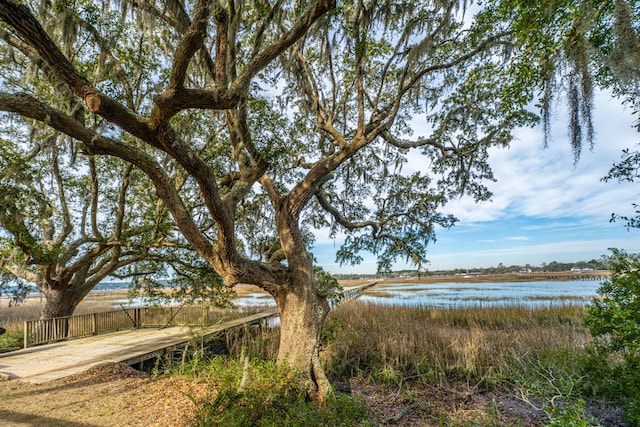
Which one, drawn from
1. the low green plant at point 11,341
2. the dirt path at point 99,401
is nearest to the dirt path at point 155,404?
the dirt path at point 99,401

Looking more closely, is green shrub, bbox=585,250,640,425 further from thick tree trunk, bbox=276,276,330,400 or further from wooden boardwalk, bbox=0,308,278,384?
wooden boardwalk, bbox=0,308,278,384

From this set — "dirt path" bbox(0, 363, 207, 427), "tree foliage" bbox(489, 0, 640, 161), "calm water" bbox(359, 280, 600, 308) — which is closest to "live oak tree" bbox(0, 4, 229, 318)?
"dirt path" bbox(0, 363, 207, 427)

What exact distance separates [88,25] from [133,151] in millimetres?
3606

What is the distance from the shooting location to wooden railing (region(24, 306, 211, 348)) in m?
8.71

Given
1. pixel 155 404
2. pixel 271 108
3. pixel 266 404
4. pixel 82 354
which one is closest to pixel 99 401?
pixel 155 404

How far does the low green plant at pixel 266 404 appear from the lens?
12.4 feet

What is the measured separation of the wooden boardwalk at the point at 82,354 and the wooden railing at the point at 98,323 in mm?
467

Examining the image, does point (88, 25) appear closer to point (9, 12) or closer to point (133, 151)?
point (133, 151)

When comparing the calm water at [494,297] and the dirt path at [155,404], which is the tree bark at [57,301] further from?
the calm water at [494,297]

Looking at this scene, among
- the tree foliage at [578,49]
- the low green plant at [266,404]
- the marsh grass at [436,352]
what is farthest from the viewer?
the marsh grass at [436,352]

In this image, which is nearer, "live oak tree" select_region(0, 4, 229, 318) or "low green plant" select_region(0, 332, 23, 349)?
"live oak tree" select_region(0, 4, 229, 318)

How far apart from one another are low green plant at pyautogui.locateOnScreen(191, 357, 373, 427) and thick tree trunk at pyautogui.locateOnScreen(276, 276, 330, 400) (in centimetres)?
24

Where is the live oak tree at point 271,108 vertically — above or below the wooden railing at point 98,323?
above

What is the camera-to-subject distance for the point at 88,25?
5.24 m
